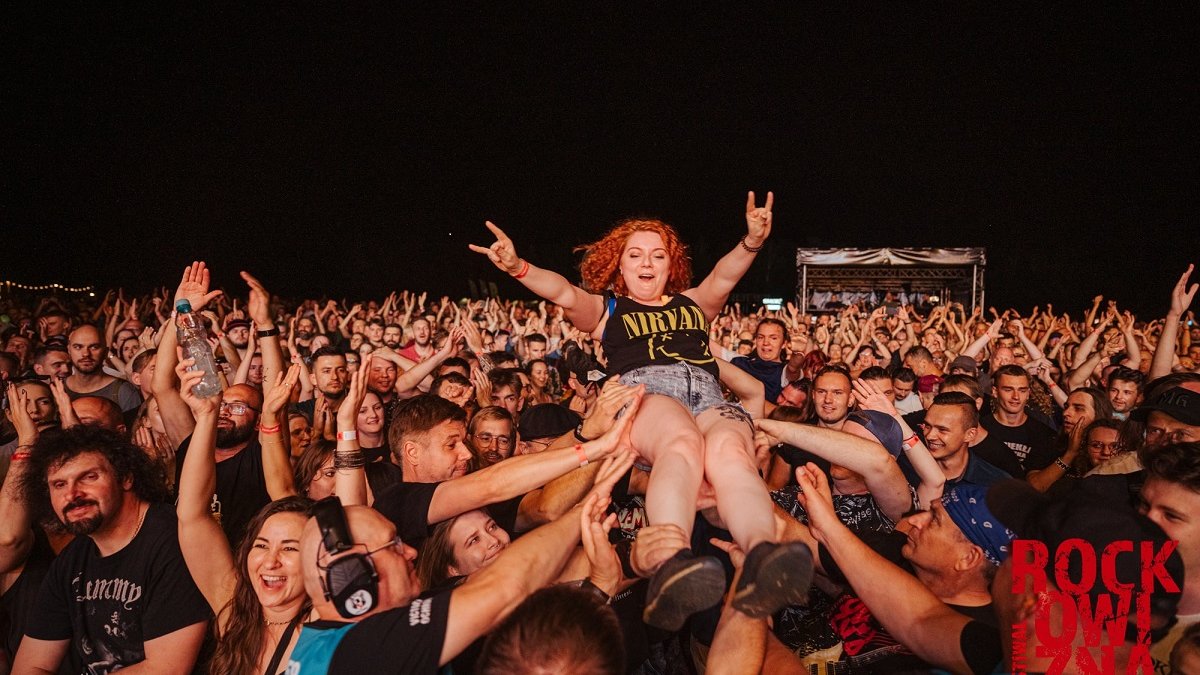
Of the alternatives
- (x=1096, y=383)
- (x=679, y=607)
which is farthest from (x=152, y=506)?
(x=1096, y=383)

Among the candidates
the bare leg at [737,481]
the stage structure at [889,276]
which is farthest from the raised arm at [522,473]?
the stage structure at [889,276]

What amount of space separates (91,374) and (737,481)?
5872 mm

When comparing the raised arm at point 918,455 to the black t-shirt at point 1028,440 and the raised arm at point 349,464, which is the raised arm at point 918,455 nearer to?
the black t-shirt at point 1028,440

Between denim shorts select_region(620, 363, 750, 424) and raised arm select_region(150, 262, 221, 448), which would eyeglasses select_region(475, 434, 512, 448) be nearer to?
denim shorts select_region(620, 363, 750, 424)

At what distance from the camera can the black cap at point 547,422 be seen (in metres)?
4.66

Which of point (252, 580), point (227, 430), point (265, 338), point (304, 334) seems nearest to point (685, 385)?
point (252, 580)

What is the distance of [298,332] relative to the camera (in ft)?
33.2

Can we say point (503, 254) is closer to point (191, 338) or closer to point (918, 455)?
point (191, 338)

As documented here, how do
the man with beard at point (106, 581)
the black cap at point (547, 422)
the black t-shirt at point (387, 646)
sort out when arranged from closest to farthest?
the black t-shirt at point (387, 646) < the man with beard at point (106, 581) < the black cap at point (547, 422)

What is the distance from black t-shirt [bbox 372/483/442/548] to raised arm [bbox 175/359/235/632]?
0.59 meters

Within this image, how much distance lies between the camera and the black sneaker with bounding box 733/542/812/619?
1841 mm

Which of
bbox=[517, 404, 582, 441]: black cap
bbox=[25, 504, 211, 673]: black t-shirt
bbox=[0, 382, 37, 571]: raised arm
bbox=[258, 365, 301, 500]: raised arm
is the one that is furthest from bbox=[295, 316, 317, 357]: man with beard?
bbox=[25, 504, 211, 673]: black t-shirt

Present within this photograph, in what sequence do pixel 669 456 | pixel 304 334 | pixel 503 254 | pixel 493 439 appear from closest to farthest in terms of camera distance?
pixel 669 456, pixel 503 254, pixel 493 439, pixel 304 334

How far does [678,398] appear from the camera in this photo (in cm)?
302
